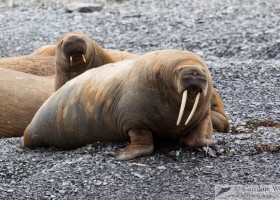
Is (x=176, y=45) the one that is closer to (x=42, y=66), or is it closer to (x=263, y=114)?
(x=42, y=66)

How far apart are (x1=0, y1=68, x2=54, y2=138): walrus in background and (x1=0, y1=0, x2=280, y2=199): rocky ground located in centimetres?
66

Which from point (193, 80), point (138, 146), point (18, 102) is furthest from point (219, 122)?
point (18, 102)

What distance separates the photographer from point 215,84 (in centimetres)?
1155

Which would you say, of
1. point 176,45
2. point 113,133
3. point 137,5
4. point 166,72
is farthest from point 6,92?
point 137,5

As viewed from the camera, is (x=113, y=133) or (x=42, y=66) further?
(x=42, y=66)

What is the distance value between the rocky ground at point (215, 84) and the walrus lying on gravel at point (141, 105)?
14 centimetres

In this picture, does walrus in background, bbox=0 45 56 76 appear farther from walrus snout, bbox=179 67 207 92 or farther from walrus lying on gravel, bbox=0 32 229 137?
walrus snout, bbox=179 67 207 92

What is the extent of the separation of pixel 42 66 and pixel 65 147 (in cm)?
337

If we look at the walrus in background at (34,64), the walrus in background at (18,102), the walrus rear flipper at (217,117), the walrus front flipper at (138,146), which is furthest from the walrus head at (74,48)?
the walrus front flipper at (138,146)

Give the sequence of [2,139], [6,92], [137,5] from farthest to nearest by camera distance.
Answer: [137,5], [6,92], [2,139]

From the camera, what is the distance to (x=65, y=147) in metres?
8.09

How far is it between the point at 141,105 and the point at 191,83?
0.70m

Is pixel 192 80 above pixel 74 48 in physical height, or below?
above

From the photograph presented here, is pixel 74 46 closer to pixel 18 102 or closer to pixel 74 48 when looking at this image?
pixel 74 48
